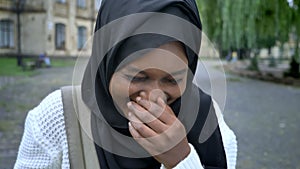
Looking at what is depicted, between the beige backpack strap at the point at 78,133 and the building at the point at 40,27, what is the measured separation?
73.0 feet

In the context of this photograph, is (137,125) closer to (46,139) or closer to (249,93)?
(46,139)

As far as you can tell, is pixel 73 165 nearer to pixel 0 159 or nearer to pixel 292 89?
pixel 0 159

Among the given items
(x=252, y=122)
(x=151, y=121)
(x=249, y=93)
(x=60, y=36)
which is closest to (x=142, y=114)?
(x=151, y=121)

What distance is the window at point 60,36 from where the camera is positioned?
85.5 ft

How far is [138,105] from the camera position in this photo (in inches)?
34.2

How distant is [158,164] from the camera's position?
1003 millimetres

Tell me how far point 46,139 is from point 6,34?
82.2 feet

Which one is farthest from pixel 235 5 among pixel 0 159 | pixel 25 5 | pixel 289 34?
pixel 25 5

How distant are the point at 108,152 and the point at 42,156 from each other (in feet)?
0.62

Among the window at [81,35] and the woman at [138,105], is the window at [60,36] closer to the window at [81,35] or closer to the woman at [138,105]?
the window at [81,35]

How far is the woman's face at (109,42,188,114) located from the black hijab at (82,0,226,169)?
0.08 ft

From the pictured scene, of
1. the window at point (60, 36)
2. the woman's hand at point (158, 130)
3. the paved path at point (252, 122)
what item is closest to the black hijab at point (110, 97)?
the woman's hand at point (158, 130)

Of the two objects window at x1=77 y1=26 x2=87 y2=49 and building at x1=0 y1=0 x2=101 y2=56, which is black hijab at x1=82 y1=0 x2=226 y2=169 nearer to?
building at x1=0 y1=0 x2=101 y2=56

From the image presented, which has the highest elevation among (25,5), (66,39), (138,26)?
(138,26)
